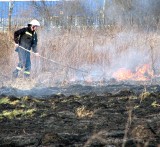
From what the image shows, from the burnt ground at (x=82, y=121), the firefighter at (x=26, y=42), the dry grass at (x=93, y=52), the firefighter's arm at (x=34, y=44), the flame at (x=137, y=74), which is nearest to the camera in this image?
the burnt ground at (x=82, y=121)

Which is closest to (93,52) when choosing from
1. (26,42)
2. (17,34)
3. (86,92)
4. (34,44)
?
(34,44)

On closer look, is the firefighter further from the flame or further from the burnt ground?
the burnt ground

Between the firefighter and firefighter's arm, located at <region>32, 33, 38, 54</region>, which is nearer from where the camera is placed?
the firefighter

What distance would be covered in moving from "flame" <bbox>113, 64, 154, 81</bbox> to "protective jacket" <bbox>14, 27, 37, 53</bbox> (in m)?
2.90

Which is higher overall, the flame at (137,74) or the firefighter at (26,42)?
the firefighter at (26,42)

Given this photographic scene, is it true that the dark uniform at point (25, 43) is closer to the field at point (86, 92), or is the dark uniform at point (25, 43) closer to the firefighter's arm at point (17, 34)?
the firefighter's arm at point (17, 34)

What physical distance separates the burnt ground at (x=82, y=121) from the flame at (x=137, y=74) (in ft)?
26.5

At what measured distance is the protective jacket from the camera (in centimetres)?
1791

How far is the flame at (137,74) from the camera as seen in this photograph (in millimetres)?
18527

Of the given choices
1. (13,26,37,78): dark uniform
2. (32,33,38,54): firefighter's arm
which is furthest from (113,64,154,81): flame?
(13,26,37,78): dark uniform

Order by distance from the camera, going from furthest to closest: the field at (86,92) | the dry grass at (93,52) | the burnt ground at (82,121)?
the dry grass at (93,52)
the field at (86,92)
the burnt ground at (82,121)

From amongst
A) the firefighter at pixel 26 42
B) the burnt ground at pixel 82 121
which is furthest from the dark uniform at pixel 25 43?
the burnt ground at pixel 82 121

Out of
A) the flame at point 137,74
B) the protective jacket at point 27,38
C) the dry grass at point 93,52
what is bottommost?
the flame at point 137,74

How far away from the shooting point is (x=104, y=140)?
5500 millimetres
